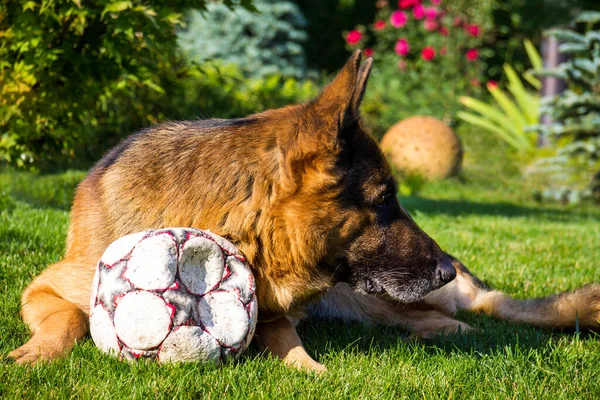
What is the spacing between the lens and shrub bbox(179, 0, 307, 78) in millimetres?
17094

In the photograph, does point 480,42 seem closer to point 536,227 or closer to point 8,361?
point 536,227

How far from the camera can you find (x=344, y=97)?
3051 mm

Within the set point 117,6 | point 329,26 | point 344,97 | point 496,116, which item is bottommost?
point 496,116

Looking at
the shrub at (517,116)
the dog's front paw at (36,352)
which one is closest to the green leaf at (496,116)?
the shrub at (517,116)

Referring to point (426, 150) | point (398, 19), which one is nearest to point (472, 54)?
point (398, 19)

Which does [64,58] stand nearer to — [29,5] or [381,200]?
[29,5]

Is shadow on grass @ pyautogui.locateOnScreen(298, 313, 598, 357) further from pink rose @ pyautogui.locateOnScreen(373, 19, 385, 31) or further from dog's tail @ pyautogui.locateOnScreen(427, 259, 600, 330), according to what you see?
pink rose @ pyautogui.locateOnScreen(373, 19, 385, 31)

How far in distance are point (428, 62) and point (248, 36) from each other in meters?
4.71

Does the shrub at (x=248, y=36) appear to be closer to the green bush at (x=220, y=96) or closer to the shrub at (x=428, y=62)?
the shrub at (x=428, y=62)

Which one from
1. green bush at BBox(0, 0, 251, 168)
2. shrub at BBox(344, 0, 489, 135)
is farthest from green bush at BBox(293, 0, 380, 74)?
green bush at BBox(0, 0, 251, 168)

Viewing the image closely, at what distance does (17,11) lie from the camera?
21.1ft

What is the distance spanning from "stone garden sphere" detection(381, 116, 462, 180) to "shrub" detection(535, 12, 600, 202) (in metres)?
1.79

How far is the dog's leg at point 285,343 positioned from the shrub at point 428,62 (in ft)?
42.3

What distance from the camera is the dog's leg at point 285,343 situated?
3.27 meters
